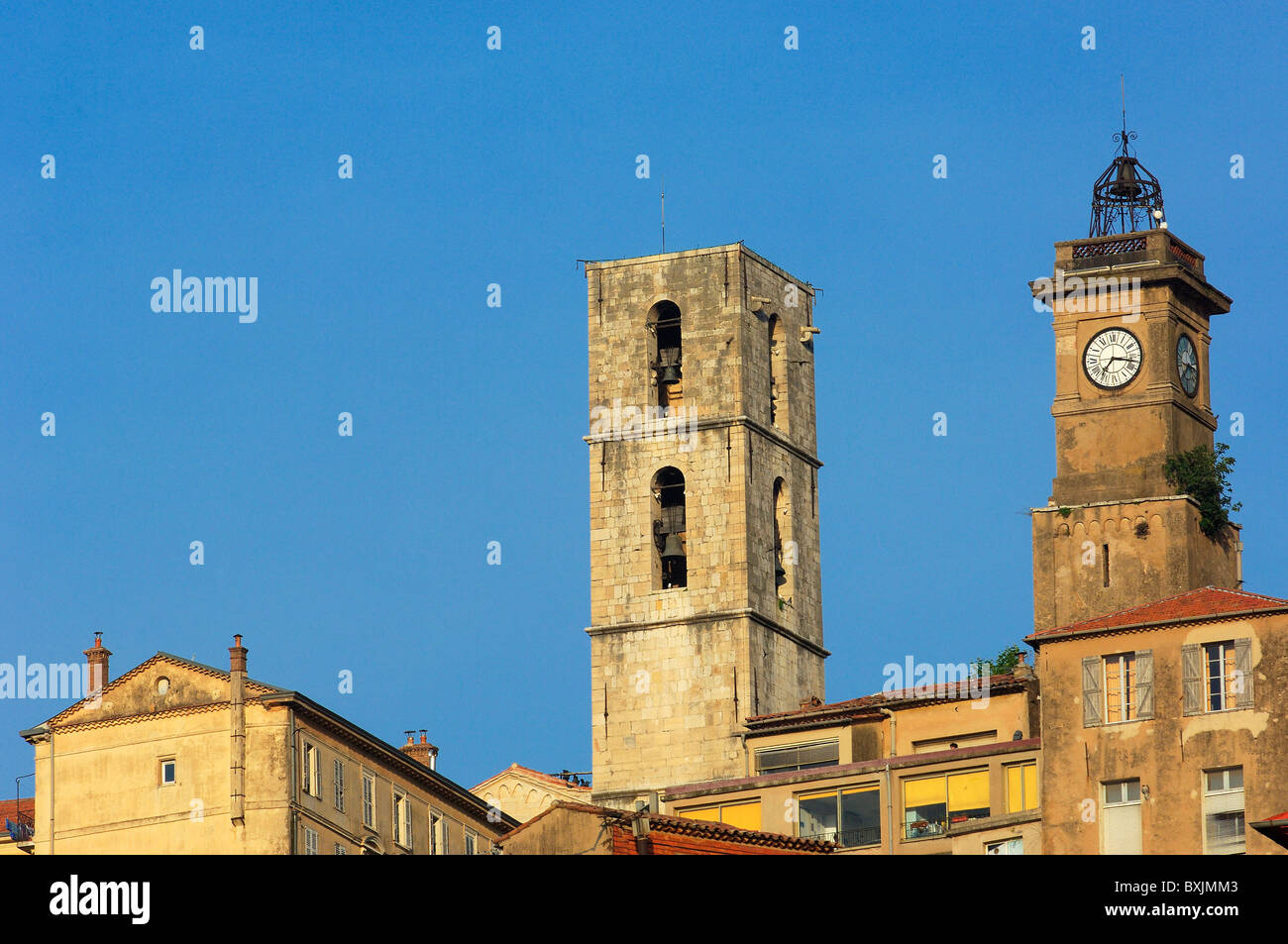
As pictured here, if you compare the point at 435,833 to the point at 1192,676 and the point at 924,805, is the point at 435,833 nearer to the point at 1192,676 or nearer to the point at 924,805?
the point at 924,805

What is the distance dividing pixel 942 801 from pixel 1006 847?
11.1 feet

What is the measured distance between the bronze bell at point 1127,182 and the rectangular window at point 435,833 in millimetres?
26471

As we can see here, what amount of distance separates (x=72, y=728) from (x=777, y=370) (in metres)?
28.7

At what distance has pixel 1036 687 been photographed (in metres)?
68.7

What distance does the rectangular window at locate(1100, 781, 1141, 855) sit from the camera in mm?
60344

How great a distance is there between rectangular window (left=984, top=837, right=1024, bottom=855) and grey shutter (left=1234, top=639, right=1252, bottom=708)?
5480 millimetres

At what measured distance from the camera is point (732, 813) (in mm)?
68812

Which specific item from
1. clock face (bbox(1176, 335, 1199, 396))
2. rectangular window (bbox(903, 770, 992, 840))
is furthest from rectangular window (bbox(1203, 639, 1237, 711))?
clock face (bbox(1176, 335, 1199, 396))

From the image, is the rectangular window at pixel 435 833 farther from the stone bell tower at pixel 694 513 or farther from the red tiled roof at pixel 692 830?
the red tiled roof at pixel 692 830

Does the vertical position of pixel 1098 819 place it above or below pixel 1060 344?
below

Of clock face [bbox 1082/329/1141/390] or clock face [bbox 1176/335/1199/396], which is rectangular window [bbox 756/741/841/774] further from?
clock face [bbox 1176/335/1199/396]

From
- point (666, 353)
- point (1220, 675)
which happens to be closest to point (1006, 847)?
point (1220, 675)

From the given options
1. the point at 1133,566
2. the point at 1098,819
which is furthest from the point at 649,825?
the point at 1133,566
